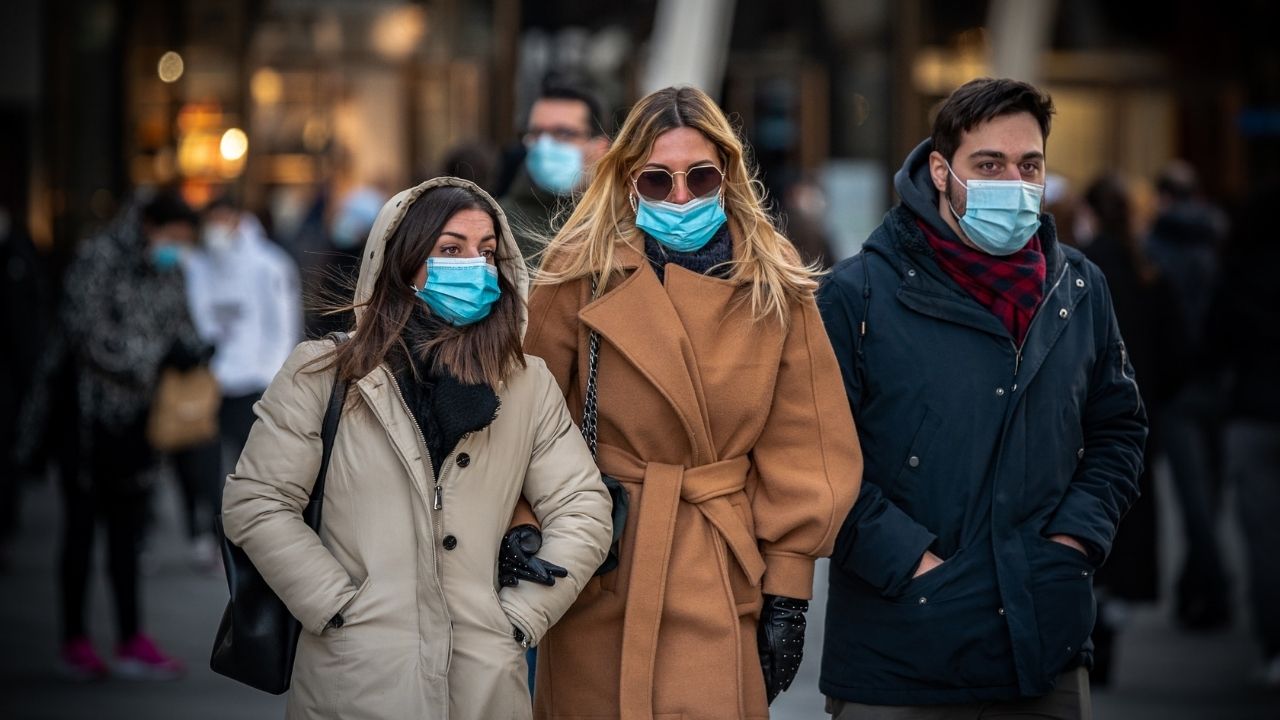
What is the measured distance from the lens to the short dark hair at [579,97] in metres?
5.98

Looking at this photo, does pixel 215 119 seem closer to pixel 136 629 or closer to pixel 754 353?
pixel 136 629

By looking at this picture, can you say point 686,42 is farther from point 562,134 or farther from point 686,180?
point 686,180

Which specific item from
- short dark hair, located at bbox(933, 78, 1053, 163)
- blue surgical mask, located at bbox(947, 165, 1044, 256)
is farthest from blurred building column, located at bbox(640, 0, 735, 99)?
blue surgical mask, located at bbox(947, 165, 1044, 256)

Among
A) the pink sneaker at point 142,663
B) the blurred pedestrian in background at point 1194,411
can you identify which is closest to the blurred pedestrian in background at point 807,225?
the blurred pedestrian in background at point 1194,411

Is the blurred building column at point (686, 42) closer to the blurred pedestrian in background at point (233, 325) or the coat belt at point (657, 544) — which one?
the blurred pedestrian in background at point (233, 325)

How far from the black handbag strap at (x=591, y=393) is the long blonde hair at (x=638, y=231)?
0.44 ft

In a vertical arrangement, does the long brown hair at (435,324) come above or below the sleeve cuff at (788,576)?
above

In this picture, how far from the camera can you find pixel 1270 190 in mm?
7828

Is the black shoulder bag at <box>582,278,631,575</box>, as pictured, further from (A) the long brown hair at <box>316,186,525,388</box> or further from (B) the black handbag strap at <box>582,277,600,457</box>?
(A) the long brown hair at <box>316,186,525,388</box>

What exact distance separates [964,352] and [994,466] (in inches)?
11.2

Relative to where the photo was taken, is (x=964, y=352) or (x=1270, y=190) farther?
(x=1270, y=190)

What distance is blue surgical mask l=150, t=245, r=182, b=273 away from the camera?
8.38m

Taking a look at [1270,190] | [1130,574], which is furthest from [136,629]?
[1270,190]

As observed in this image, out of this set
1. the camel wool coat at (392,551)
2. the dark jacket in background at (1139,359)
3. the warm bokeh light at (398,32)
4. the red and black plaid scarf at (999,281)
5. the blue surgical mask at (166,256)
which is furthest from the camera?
the warm bokeh light at (398,32)
